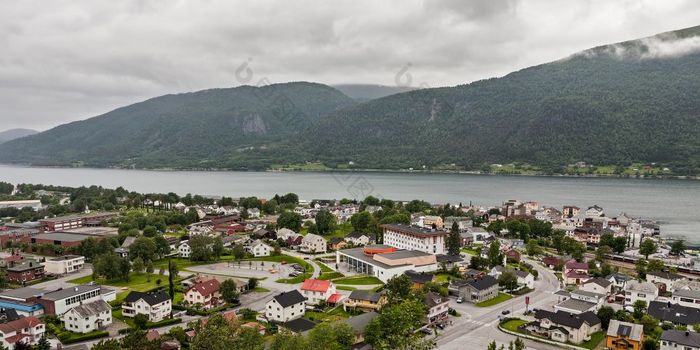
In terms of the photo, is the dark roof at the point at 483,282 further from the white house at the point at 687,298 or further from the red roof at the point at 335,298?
the white house at the point at 687,298

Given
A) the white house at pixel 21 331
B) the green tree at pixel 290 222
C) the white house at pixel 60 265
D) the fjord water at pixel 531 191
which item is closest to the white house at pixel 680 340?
the white house at pixel 21 331

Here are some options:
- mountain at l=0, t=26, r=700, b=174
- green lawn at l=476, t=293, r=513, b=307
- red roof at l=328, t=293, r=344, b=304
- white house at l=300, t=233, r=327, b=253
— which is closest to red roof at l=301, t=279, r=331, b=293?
red roof at l=328, t=293, r=344, b=304

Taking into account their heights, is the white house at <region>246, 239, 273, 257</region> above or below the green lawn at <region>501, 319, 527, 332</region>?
above

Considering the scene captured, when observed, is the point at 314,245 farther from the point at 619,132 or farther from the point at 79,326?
the point at 619,132

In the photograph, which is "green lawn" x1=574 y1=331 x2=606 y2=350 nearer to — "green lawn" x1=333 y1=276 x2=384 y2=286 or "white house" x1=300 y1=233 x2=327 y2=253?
"green lawn" x1=333 y1=276 x2=384 y2=286

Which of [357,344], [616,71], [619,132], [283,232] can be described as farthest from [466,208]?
[616,71]

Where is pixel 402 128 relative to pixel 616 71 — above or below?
below

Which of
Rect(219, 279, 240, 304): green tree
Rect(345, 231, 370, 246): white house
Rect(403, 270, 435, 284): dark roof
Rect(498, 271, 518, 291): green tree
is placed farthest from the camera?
Rect(345, 231, 370, 246): white house
